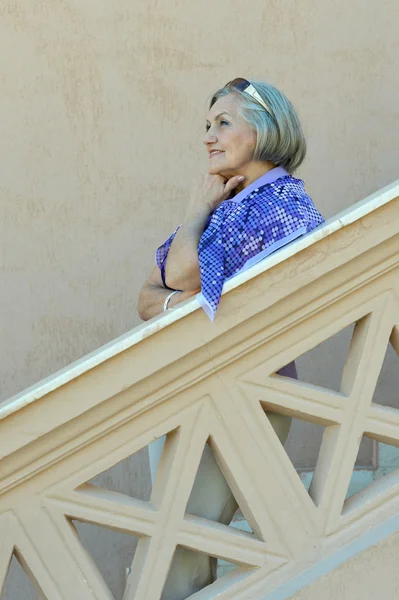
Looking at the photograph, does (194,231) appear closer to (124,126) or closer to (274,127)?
(274,127)

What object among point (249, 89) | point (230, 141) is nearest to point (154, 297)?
point (230, 141)

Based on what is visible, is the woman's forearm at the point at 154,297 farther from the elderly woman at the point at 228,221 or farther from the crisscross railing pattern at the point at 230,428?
the crisscross railing pattern at the point at 230,428

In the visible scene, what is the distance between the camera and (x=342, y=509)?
8.71 feet

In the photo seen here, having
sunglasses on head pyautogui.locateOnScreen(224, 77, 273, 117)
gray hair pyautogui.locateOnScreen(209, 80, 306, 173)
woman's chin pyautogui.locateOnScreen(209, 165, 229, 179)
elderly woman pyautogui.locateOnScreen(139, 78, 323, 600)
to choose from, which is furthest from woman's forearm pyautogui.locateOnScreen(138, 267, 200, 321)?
sunglasses on head pyautogui.locateOnScreen(224, 77, 273, 117)

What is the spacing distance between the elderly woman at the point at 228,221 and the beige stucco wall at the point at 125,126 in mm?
1086

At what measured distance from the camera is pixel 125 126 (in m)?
4.30

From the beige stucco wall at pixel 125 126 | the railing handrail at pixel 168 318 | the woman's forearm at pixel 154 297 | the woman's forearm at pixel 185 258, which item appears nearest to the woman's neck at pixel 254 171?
the woman's forearm at pixel 185 258

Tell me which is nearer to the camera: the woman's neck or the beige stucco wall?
the woman's neck

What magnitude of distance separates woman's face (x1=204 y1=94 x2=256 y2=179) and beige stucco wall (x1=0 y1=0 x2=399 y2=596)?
1.16 metres

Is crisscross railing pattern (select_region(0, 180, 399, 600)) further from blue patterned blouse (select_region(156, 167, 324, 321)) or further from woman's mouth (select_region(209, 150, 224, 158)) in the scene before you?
woman's mouth (select_region(209, 150, 224, 158))

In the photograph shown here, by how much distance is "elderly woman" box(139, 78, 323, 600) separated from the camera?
2.81 meters

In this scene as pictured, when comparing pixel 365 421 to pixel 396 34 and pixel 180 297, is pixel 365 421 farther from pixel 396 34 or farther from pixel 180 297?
pixel 396 34

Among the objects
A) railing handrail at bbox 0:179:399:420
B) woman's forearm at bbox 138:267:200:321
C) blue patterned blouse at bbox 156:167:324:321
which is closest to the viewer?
railing handrail at bbox 0:179:399:420

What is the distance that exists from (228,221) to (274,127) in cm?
35
